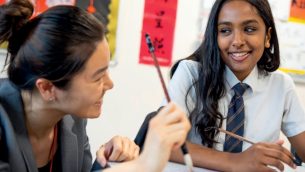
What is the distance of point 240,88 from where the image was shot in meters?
1.29

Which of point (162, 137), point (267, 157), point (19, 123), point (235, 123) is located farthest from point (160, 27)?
point (162, 137)

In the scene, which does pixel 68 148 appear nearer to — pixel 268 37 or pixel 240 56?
pixel 240 56

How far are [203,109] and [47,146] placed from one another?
52cm

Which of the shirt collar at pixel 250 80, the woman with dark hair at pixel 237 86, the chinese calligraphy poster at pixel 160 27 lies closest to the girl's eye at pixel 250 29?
the woman with dark hair at pixel 237 86

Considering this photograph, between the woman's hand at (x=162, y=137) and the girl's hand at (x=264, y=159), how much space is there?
0.43 metres

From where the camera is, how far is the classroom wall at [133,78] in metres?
2.00

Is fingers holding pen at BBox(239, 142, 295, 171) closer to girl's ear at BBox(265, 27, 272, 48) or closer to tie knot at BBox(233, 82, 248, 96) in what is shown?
tie knot at BBox(233, 82, 248, 96)

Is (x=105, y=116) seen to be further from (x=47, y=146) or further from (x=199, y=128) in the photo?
(x=47, y=146)

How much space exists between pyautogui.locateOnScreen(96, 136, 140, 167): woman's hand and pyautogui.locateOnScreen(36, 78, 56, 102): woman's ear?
0.57ft

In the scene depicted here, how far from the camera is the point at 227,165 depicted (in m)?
1.06

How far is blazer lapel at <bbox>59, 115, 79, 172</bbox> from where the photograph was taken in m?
0.97

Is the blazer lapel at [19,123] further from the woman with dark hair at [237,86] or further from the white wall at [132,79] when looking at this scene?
the white wall at [132,79]

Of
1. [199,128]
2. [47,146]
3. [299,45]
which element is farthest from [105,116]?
[299,45]

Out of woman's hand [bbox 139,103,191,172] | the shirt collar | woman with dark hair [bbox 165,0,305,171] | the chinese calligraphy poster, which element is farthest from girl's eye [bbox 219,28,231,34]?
the chinese calligraphy poster
